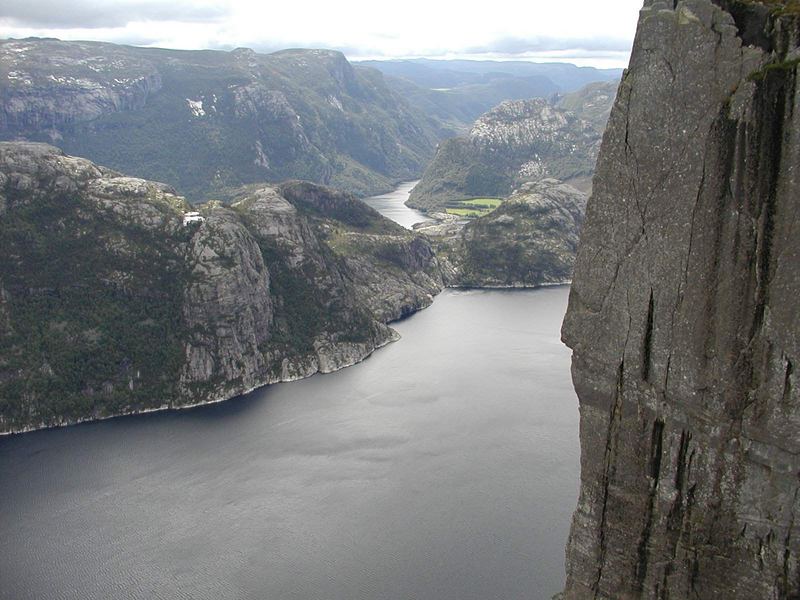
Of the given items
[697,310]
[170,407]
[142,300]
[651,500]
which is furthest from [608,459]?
[142,300]

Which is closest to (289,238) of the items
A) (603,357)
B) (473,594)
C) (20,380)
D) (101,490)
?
(20,380)

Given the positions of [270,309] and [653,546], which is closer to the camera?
[653,546]

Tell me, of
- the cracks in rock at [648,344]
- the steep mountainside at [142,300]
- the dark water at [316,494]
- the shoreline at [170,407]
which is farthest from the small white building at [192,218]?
the cracks in rock at [648,344]

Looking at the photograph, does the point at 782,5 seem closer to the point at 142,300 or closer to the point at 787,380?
the point at 787,380

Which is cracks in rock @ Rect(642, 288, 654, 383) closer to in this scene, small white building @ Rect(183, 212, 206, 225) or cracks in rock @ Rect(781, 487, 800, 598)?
cracks in rock @ Rect(781, 487, 800, 598)

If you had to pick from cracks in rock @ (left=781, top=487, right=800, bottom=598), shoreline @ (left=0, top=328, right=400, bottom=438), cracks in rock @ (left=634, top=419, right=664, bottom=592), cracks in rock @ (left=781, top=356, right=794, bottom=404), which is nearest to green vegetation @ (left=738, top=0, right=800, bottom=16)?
cracks in rock @ (left=781, top=356, right=794, bottom=404)

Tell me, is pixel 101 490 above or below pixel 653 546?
below

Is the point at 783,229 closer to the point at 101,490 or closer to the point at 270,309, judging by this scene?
the point at 101,490
